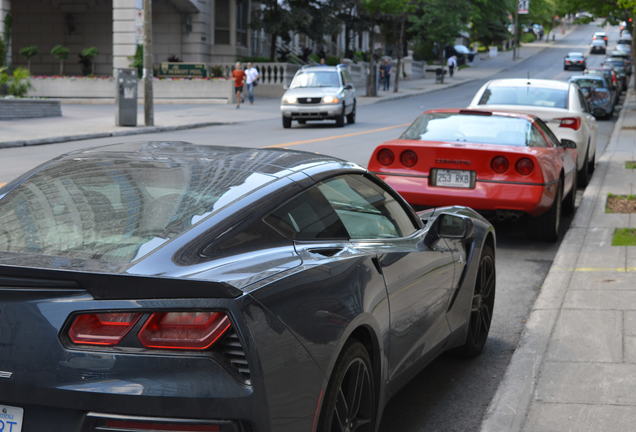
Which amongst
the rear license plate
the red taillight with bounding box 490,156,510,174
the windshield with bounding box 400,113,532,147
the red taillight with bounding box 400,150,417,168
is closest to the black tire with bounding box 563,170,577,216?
the windshield with bounding box 400,113,532,147

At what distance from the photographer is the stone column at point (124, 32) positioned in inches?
1793

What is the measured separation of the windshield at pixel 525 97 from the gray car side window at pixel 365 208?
1081cm

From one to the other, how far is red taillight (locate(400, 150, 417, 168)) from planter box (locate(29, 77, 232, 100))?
33.7 meters

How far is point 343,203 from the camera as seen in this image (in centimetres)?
458

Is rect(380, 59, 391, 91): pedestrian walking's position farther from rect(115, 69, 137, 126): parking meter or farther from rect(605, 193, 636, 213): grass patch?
rect(605, 193, 636, 213): grass patch

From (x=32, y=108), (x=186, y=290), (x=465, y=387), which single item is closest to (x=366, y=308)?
(x=186, y=290)

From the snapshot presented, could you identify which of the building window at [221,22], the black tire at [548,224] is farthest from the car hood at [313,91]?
the building window at [221,22]

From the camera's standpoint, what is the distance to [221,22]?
52281mm

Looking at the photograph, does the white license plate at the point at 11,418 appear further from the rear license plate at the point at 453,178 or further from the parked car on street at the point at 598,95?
the parked car on street at the point at 598,95

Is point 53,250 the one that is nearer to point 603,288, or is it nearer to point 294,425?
point 294,425

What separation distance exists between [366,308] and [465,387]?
212 cm

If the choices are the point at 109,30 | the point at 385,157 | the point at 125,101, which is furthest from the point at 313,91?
the point at 109,30

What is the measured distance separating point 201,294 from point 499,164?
24.3 feet

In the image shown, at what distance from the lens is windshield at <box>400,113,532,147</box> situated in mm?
10664
